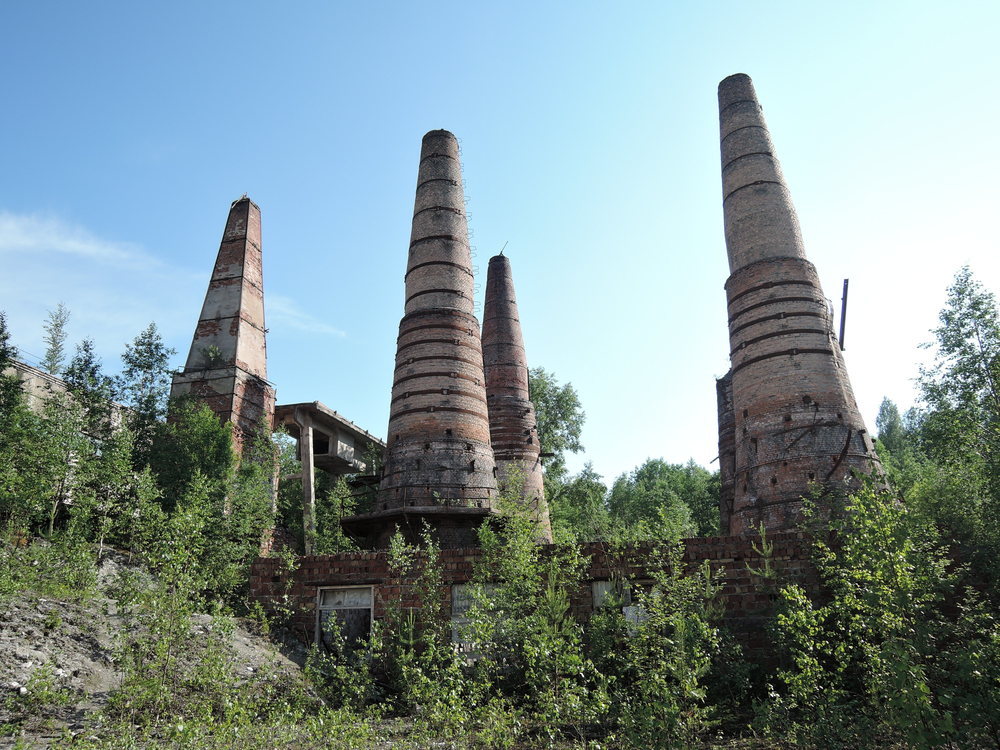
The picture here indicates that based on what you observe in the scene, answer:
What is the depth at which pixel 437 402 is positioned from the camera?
1362cm

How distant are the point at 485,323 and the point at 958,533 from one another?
13093mm

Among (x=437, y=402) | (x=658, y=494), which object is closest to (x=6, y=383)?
(x=437, y=402)

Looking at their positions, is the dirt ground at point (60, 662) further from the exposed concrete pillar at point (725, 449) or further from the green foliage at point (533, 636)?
the exposed concrete pillar at point (725, 449)

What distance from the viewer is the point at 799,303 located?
1202 cm

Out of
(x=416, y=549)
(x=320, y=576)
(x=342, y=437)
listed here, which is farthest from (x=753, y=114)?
(x=342, y=437)

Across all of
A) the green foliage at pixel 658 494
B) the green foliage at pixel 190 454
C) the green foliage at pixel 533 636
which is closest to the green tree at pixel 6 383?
the green foliage at pixel 190 454

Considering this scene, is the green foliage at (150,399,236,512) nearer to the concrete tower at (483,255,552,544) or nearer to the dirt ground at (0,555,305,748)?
the dirt ground at (0,555,305,748)

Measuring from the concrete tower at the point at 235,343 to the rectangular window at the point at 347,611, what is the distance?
7141 millimetres

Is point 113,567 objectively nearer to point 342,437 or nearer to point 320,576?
point 320,576

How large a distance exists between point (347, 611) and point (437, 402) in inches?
196

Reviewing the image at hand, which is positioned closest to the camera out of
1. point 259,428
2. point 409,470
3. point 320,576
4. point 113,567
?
point 320,576

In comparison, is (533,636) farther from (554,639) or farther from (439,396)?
(439,396)

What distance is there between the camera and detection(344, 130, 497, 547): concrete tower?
12.8 metres

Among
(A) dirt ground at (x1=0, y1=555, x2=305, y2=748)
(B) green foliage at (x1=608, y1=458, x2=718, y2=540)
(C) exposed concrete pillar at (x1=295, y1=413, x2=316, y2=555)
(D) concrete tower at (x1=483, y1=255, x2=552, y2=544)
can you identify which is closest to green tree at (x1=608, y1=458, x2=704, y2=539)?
(B) green foliage at (x1=608, y1=458, x2=718, y2=540)
